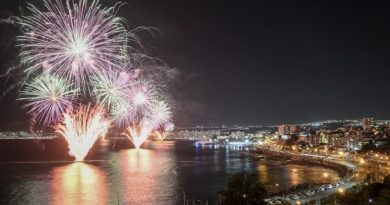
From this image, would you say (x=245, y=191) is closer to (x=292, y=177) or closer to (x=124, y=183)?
(x=124, y=183)

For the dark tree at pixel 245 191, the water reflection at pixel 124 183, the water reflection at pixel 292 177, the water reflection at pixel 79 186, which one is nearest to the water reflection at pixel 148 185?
the water reflection at pixel 124 183

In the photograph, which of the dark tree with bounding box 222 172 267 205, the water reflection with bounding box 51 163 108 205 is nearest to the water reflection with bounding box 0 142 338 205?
the water reflection with bounding box 51 163 108 205

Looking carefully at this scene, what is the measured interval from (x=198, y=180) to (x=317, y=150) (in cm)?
4791

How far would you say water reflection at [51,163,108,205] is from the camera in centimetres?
3231

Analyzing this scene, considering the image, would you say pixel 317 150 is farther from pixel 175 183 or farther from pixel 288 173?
pixel 175 183

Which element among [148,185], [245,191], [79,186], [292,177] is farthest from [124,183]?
[245,191]

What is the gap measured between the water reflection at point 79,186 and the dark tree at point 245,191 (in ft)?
54.0

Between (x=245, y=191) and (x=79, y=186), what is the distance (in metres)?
25.3

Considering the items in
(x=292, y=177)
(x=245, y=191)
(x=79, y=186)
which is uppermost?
(x=245, y=191)

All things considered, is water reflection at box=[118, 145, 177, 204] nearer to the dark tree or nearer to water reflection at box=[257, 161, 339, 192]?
water reflection at box=[257, 161, 339, 192]

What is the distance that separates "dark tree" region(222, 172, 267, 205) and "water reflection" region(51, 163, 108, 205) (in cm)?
1645

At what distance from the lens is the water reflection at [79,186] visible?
3231cm

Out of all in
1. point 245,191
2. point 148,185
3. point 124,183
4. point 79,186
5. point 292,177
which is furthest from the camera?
point 292,177

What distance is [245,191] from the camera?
1644 centimetres
